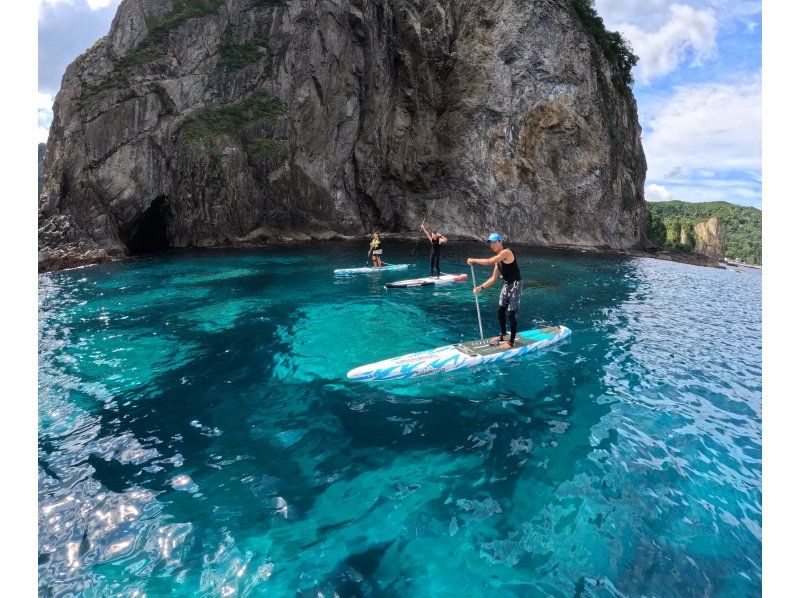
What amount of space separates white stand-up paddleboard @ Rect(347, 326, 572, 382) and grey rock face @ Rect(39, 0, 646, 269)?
3164cm

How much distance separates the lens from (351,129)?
45.8m

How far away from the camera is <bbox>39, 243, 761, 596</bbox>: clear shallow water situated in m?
5.06

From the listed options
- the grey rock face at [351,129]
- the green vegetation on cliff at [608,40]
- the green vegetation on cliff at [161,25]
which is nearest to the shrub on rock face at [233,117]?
the grey rock face at [351,129]

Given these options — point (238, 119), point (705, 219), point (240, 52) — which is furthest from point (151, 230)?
point (705, 219)

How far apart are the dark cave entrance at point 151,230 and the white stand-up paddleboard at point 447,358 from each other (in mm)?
33632

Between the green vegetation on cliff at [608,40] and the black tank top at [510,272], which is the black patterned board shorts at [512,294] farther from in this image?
the green vegetation on cliff at [608,40]

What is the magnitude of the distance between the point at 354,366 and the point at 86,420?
18.7 feet

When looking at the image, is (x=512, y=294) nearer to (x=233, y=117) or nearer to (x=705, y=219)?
(x=233, y=117)

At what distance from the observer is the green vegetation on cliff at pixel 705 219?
87.4m

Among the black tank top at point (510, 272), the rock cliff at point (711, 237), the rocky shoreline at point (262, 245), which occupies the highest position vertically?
the rock cliff at point (711, 237)

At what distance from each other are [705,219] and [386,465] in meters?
159

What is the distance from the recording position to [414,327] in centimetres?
1433

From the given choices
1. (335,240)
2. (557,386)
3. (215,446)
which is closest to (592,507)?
(557,386)

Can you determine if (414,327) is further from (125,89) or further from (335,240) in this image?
(125,89)
